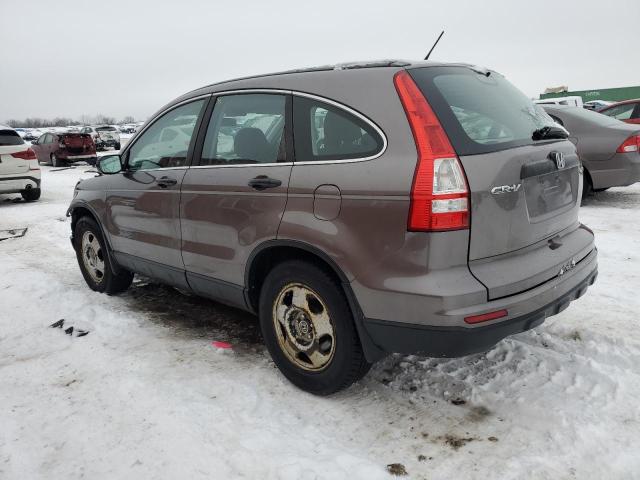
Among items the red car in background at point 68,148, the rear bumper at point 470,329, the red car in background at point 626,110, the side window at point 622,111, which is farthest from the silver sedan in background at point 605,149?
the red car in background at point 68,148

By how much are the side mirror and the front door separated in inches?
2.2

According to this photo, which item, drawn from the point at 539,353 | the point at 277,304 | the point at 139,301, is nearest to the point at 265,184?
the point at 277,304

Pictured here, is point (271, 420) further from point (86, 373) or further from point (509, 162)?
point (509, 162)

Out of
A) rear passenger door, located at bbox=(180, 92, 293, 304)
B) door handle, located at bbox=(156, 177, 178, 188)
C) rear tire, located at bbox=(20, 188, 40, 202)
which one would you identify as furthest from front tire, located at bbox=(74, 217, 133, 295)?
rear tire, located at bbox=(20, 188, 40, 202)

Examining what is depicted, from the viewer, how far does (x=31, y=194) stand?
11398mm

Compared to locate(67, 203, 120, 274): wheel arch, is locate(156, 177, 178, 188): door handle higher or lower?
higher

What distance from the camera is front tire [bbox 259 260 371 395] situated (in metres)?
2.64

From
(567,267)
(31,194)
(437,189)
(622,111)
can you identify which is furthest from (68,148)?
(567,267)

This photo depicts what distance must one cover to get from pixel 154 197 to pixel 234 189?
1050mm

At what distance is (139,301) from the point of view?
467 centimetres

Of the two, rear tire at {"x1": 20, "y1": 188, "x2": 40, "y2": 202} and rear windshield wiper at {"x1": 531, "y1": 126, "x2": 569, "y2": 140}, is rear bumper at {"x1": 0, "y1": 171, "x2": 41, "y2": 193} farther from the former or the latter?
rear windshield wiper at {"x1": 531, "y1": 126, "x2": 569, "y2": 140}

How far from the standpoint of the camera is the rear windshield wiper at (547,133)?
8.97 ft

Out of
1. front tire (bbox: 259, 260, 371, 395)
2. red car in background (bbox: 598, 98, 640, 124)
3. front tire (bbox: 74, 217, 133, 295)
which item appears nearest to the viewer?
front tire (bbox: 259, 260, 371, 395)

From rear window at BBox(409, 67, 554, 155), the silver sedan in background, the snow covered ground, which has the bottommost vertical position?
the snow covered ground
